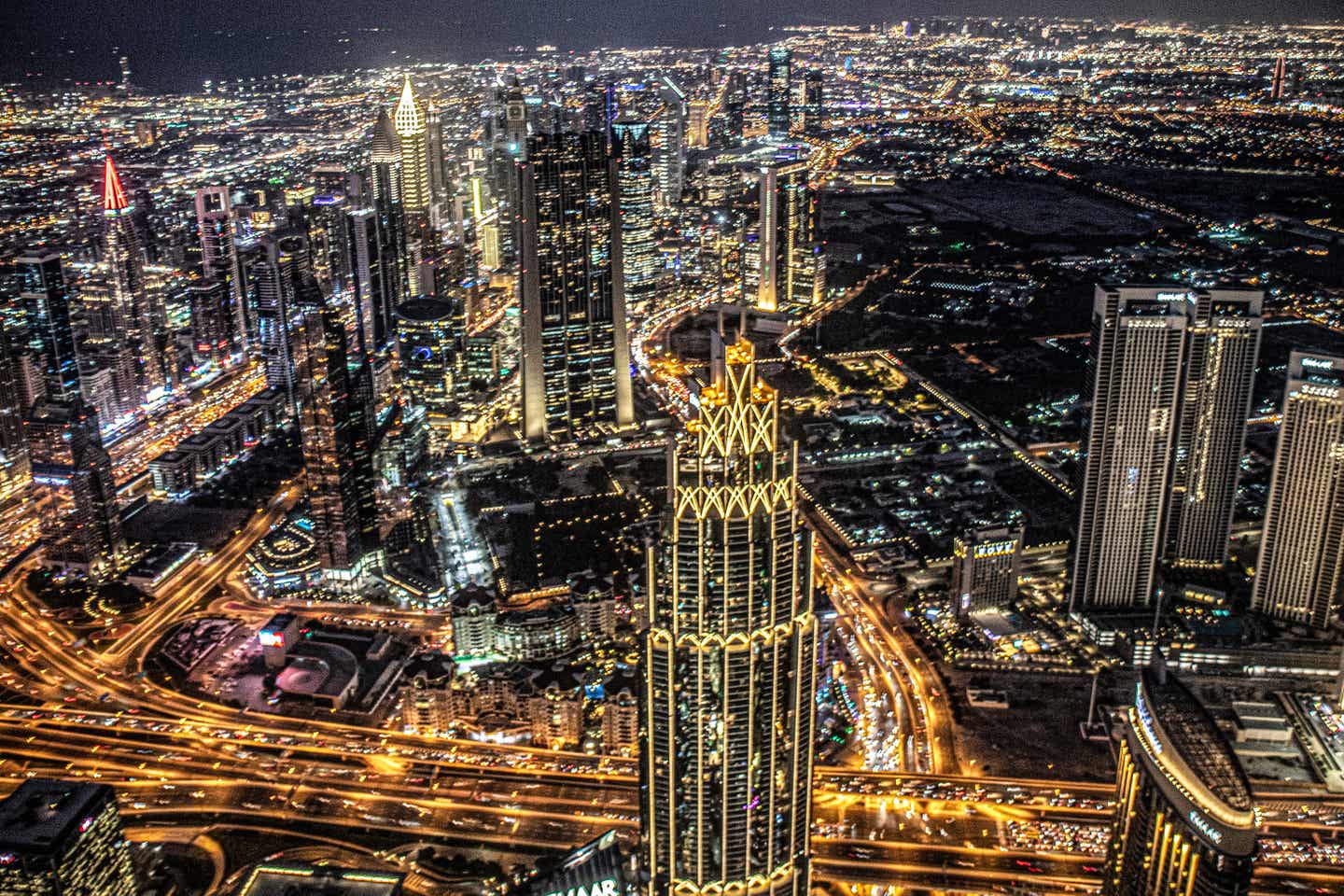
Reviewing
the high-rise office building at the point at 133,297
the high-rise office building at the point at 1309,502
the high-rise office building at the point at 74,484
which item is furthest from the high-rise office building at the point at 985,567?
the high-rise office building at the point at 133,297

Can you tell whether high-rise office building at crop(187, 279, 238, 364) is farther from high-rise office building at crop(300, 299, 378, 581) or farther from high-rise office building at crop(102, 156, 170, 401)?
high-rise office building at crop(300, 299, 378, 581)

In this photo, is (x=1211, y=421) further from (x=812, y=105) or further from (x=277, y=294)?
(x=812, y=105)

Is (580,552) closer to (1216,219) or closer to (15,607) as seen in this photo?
(15,607)

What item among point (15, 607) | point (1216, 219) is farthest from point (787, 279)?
point (15, 607)

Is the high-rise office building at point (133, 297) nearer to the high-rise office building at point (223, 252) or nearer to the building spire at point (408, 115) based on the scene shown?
the high-rise office building at point (223, 252)

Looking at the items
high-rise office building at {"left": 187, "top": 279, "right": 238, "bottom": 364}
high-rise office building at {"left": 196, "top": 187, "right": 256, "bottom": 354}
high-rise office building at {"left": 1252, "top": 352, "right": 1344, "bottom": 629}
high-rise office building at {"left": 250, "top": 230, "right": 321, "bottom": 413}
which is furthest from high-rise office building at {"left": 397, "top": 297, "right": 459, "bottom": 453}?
high-rise office building at {"left": 1252, "top": 352, "right": 1344, "bottom": 629}
